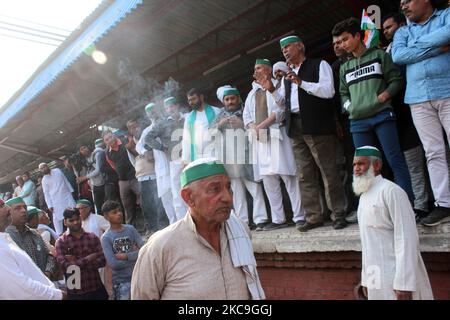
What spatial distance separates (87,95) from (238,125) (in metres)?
4.72

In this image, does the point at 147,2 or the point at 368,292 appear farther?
the point at 147,2

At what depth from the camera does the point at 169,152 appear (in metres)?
6.47

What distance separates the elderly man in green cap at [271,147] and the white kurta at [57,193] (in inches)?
236

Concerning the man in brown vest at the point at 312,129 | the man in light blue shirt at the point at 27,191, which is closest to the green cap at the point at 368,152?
the man in brown vest at the point at 312,129

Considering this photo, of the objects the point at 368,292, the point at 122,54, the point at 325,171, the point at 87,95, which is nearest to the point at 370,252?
the point at 368,292

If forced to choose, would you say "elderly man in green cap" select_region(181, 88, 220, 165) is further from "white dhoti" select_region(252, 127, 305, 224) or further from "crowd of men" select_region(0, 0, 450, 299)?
"white dhoti" select_region(252, 127, 305, 224)

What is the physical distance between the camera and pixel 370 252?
10.4 feet

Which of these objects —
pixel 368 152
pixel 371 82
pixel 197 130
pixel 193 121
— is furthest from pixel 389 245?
pixel 193 121

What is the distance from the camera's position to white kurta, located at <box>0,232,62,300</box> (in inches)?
116

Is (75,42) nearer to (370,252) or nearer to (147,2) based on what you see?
(147,2)

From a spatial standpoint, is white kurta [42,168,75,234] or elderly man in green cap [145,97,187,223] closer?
→ elderly man in green cap [145,97,187,223]

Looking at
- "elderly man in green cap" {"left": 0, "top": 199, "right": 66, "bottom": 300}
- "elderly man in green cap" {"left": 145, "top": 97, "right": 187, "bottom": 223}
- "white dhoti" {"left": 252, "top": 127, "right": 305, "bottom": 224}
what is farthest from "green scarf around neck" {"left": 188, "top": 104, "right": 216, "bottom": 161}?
"elderly man in green cap" {"left": 0, "top": 199, "right": 66, "bottom": 300}

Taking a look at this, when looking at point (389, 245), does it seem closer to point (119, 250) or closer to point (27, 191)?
point (119, 250)

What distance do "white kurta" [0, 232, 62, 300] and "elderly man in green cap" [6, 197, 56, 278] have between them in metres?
1.88
